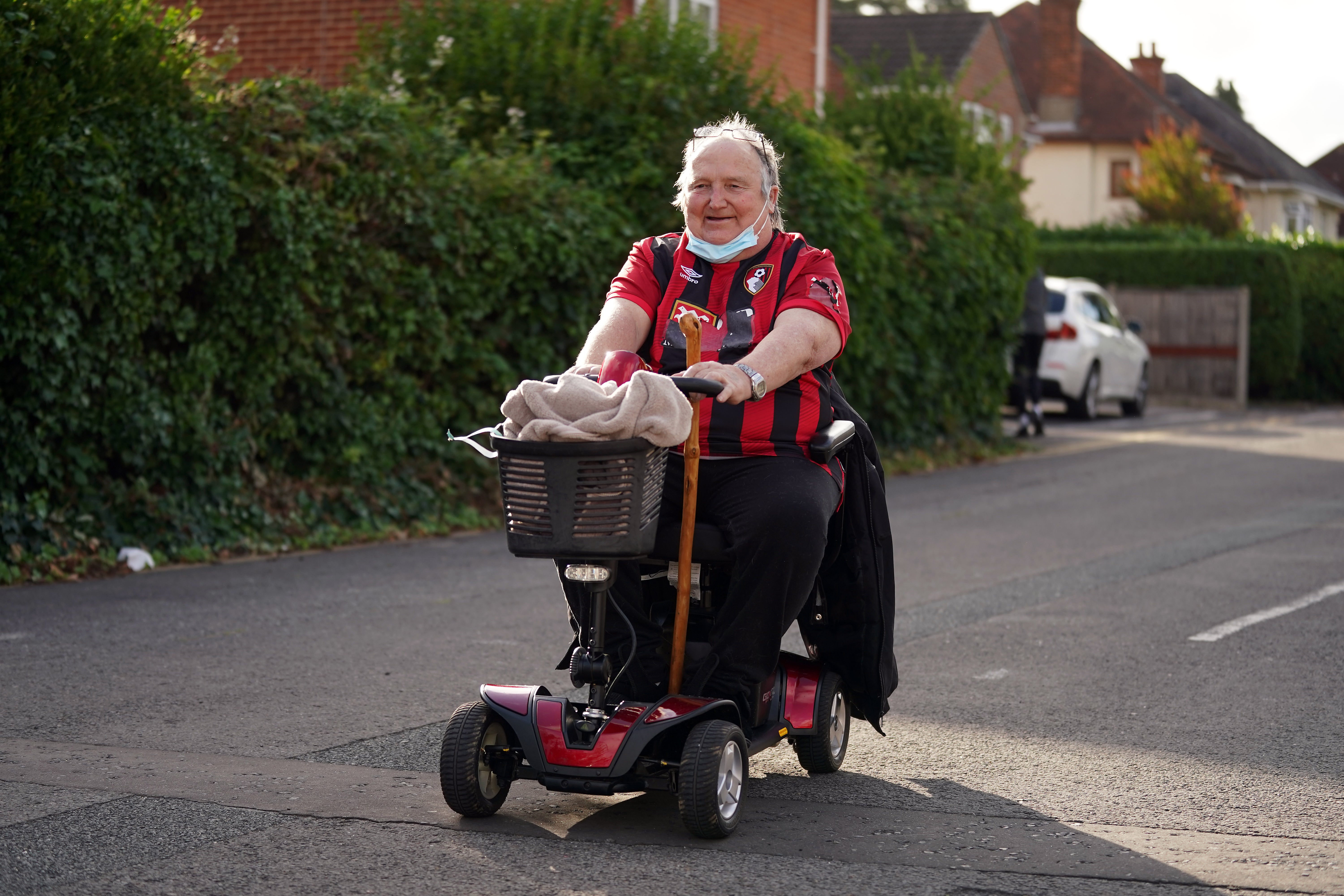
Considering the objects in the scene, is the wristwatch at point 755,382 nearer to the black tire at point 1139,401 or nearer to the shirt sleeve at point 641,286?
the shirt sleeve at point 641,286

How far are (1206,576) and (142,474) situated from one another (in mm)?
6002

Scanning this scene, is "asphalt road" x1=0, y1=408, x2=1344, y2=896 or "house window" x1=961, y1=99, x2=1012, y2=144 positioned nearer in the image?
"asphalt road" x1=0, y1=408, x2=1344, y2=896

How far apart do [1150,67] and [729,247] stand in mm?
59784

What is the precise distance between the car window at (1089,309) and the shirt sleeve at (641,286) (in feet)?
59.9

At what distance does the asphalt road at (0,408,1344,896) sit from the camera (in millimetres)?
4176

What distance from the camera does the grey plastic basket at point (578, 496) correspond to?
424cm

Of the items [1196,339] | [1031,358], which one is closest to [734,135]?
[1031,358]

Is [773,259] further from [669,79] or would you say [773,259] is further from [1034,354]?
[1034,354]

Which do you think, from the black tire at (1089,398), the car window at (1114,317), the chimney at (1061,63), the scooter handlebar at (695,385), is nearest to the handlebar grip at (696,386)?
the scooter handlebar at (695,385)

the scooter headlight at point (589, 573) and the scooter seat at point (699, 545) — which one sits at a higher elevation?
the scooter seat at point (699, 545)

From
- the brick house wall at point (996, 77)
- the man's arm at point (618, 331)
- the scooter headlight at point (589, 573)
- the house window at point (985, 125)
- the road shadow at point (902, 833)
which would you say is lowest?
the road shadow at point (902, 833)

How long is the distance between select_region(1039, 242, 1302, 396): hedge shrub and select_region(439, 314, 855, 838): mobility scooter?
25914 mm

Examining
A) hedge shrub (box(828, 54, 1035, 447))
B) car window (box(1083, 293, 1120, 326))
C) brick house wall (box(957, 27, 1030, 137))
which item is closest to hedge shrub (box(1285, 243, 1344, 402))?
car window (box(1083, 293, 1120, 326))

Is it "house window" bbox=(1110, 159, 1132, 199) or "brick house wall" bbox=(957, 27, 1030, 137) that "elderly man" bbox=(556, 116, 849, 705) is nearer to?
"brick house wall" bbox=(957, 27, 1030, 137)
